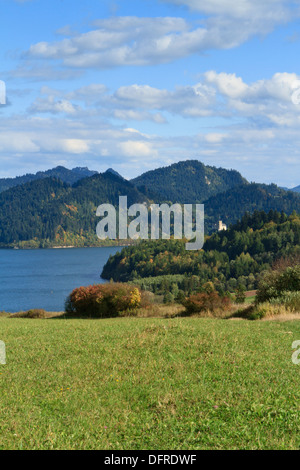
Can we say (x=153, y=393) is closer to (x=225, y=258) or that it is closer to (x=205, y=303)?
(x=205, y=303)

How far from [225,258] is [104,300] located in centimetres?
14186

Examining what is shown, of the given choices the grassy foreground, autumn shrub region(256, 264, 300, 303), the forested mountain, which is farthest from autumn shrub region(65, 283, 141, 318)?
the forested mountain

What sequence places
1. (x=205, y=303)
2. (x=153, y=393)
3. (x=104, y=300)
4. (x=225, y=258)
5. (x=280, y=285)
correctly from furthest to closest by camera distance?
(x=225, y=258), (x=104, y=300), (x=280, y=285), (x=205, y=303), (x=153, y=393)

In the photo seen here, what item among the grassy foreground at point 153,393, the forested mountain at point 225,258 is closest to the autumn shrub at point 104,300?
the grassy foreground at point 153,393

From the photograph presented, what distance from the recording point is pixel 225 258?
171 metres

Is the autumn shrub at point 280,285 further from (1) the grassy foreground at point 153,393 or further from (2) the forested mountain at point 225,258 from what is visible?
(2) the forested mountain at point 225,258

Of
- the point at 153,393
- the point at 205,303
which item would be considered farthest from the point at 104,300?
the point at 153,393

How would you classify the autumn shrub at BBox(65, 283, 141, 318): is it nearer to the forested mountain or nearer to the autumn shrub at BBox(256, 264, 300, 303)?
the autumn shrub at BBox(256, 264, 300, 303)

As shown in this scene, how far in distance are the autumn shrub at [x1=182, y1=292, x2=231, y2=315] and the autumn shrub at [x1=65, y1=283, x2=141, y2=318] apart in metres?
4.67

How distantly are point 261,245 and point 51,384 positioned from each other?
160726mm

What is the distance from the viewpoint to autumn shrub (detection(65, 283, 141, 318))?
3203cm

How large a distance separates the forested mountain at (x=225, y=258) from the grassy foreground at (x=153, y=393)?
127m
